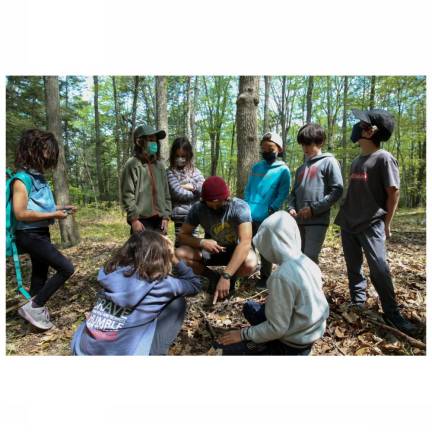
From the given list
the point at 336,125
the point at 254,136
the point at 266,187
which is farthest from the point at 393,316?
the point at 336,125

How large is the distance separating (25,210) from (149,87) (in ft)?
63.9

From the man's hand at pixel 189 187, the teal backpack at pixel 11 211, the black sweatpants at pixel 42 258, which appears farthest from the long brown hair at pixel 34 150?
the man's hand at pixel 189 187

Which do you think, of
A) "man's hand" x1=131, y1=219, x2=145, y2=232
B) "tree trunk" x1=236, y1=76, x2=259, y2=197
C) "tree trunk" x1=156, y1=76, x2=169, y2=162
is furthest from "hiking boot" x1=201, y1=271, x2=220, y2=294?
"tree trunk" x1=156, y1=76, x2=169, y2=162

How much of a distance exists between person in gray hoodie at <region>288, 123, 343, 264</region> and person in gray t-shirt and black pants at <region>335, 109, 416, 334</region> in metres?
0.20

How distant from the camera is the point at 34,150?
299cm

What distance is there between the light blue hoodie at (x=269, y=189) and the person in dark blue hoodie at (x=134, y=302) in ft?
5.54

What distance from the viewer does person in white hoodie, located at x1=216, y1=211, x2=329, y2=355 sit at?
1.97m

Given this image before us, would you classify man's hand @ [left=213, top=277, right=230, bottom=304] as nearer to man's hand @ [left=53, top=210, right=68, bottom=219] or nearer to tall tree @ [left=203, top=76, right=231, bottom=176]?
man's hand @ [left=53, top=210, right=68, bottom=219]

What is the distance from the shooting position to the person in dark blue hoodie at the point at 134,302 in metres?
2.15

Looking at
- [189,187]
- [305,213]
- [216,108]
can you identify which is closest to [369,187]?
[305,213]

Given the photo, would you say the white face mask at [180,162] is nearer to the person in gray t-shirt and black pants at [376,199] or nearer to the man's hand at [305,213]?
the man's hand at [305,213]

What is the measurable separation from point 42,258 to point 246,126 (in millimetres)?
3264

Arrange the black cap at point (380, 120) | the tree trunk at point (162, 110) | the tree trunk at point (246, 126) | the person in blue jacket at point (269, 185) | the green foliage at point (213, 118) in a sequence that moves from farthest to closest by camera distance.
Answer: the green foliage at point (213, 118) < the tree trunk at point (162, 110) < the tree trunk at point (246, 126) < the person in blue jacket at point (269, 185) < the black cap at point (380, 120)

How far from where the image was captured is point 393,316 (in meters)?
2.85
